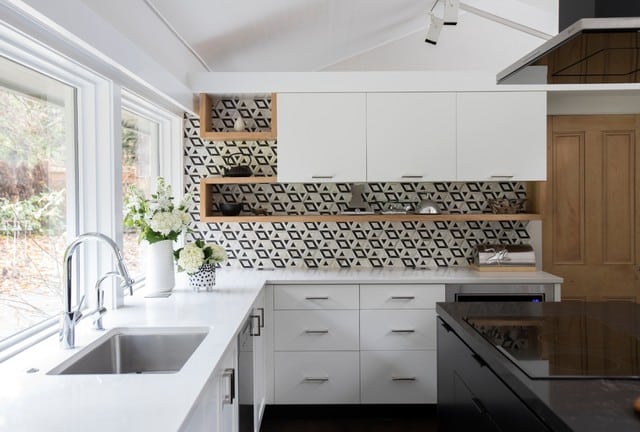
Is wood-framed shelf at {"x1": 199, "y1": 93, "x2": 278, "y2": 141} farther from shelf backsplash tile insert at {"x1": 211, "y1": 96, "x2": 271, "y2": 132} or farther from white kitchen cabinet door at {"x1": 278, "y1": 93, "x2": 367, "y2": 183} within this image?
shelf backsplash tile insert at {"x1": 211, "y1": 96, "x2": 271, "y2": 132}

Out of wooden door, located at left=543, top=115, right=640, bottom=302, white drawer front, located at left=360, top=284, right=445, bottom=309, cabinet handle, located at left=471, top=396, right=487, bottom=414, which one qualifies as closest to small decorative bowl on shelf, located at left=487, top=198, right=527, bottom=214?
wooden door, located at left=543, top=115, right=640, bottom=302

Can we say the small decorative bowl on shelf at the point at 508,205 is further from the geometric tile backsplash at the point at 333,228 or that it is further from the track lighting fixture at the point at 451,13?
the track lighting fixture at the point at 451,13

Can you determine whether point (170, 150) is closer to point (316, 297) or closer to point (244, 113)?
point (244, 113)

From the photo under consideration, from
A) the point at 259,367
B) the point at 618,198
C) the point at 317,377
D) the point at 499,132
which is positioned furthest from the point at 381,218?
the point at 618,198

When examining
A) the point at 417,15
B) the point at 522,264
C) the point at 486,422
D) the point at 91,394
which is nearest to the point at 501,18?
the point at 417,15

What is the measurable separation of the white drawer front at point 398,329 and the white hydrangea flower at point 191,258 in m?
1.14

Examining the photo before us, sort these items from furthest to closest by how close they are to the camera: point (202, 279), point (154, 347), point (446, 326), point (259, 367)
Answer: point (259, 367) → point (202, 279) → point (446, 326) → point (154, 347)

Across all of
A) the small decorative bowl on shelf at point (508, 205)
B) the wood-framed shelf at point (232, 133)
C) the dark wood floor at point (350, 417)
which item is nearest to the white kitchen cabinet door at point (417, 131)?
the small decorative bowl on shelf at point (508, 205)

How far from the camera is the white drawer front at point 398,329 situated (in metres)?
3.21

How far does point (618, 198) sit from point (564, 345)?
2.65 m

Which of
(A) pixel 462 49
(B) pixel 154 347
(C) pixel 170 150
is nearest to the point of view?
(B) pixel 154 347

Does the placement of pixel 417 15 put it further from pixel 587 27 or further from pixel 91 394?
pixel 91 394

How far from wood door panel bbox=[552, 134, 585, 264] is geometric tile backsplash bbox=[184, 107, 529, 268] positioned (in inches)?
12.0

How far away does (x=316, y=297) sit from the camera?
320 centimetres
